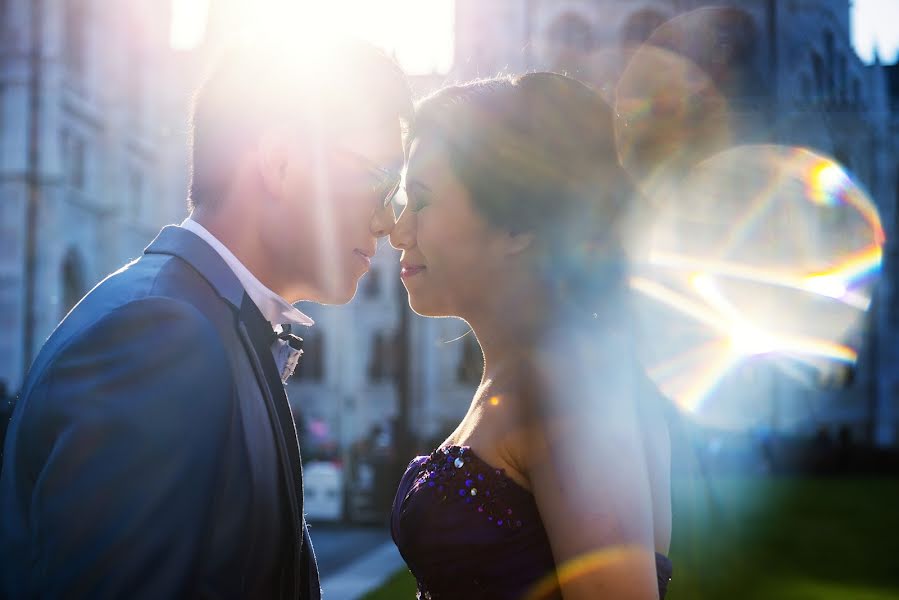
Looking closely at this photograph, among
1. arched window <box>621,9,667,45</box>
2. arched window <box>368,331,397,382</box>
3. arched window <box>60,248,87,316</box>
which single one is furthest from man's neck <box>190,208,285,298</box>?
arched window <box>621,9,667,45</box>

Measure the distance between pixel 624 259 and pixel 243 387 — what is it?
1.10 metres

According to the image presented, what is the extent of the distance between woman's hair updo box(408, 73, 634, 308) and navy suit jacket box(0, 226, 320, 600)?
0.81 meters

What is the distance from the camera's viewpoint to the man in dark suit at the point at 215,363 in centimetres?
209

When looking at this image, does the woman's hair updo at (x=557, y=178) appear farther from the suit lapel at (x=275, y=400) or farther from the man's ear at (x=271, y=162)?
the suit lapel at (x=275, y=400)

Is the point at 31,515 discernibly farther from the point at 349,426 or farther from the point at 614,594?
the point at 349,426

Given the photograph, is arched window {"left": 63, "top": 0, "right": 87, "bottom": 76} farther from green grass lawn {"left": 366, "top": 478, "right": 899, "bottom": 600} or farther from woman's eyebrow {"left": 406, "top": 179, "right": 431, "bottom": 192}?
woman's eyebrow {"left": 406, "top": 179, "right": 431, "bottom": 192}

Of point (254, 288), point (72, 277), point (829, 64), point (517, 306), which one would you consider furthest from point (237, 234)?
point (829, 64)

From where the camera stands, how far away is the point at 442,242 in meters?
2.90

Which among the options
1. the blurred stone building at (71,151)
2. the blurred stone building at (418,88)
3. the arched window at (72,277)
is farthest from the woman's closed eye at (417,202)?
the arched window at (72,277)

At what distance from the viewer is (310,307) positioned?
49219mm

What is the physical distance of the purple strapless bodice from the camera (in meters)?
2.61

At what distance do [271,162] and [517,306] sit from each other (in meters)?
0.78

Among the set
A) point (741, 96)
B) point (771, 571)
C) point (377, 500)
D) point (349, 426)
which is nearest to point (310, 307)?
point (349, 426)

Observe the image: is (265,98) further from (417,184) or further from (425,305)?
(425,305)
